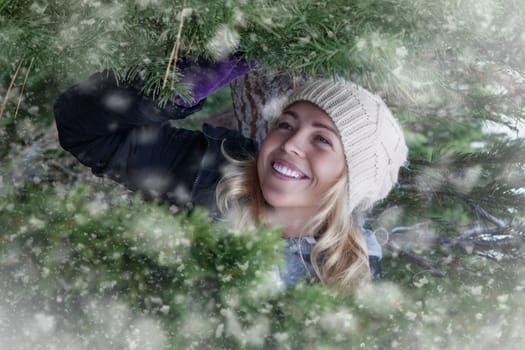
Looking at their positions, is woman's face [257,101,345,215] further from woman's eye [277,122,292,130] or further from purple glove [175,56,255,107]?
purple glove [175,56,255,107]

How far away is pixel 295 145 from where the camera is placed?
6.75 feet

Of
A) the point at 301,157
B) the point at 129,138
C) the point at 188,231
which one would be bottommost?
the point at 129,138

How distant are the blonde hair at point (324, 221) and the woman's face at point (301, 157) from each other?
0.11 meters

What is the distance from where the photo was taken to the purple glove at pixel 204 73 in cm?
145

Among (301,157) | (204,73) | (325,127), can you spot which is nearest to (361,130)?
(325,127)

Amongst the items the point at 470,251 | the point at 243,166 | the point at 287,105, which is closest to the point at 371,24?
the point at 287,105

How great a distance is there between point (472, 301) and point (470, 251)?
3.62ft

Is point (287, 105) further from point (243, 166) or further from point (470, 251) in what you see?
point (470, 251)

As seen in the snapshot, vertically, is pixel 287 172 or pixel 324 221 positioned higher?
pixel 287 172

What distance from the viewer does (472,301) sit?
1.61 m

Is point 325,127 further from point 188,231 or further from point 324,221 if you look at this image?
point 188,231

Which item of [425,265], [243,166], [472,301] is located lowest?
[425,265]

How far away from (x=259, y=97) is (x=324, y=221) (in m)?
0.86

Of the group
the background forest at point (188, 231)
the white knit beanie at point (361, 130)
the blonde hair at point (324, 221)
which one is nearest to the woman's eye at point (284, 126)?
the white knit beanie at point (361, 130)
